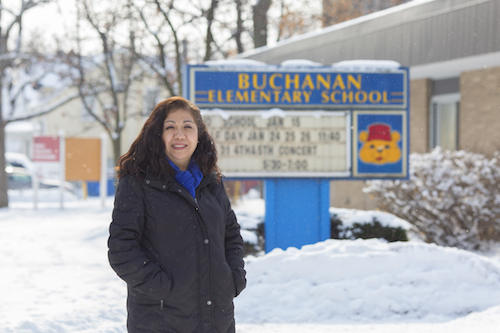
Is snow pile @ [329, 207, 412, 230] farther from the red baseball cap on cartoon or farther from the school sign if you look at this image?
the red baseball cap on cartoon

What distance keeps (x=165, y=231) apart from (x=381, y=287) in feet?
13.2

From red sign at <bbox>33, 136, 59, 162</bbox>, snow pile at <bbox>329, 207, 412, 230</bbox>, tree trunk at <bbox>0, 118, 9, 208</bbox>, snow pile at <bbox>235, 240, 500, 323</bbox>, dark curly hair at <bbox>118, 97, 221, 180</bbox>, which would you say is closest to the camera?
dark curly hair at <bbox>118, 97, 221, 180</bbox>

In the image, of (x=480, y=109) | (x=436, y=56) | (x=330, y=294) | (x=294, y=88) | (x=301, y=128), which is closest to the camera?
(x=330, y=294)

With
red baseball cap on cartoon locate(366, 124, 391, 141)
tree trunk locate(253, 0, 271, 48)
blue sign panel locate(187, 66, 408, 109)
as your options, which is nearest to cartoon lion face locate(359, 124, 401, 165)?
red baseball cap on cartoon locate(366, 124, 391, 141)

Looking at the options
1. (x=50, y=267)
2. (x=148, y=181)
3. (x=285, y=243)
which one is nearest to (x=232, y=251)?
(x=148, y=181)

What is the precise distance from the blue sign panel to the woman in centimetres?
572

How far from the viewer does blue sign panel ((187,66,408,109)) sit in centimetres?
871

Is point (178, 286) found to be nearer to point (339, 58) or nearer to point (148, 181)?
point (148, 181)

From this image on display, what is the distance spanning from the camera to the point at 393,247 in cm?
724

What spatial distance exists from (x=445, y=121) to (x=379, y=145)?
628 cm

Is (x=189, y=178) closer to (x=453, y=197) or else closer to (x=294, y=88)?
(x=294, y=88)

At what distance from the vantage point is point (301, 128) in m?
8.66

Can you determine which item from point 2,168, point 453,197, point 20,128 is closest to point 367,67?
point 453,197

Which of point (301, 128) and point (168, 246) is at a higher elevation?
point (301, 128)
